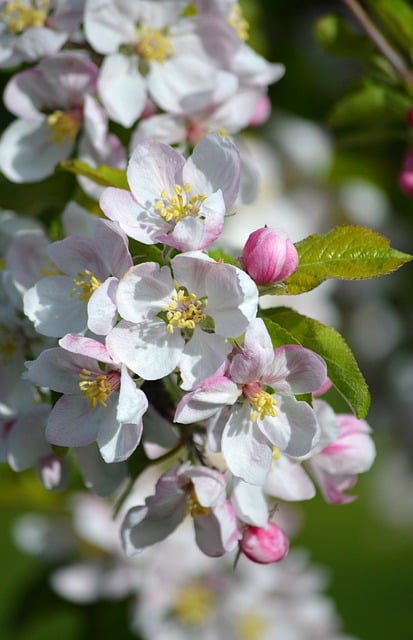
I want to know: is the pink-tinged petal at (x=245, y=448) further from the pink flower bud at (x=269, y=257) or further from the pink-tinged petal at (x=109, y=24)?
the pink-tinged petal at (x=109, y=24)

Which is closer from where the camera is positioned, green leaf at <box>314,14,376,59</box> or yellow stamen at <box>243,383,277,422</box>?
yellow stamen at <box>243,383,277,422</box>

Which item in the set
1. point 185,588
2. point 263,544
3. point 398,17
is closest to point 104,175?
point 263,544

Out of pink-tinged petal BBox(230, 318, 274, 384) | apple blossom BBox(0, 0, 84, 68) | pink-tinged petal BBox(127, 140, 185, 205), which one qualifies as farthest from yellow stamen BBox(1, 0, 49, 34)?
pink-tinged petal BBox(230, 318, 274, 384)

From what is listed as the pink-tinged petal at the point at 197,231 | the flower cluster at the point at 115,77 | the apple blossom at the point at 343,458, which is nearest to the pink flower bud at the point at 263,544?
the apple blossom at the point at 343,458

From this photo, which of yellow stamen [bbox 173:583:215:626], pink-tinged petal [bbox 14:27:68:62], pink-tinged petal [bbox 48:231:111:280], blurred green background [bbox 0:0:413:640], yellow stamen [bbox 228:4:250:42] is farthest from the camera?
blurred green background [bbox 0:0:413:640]

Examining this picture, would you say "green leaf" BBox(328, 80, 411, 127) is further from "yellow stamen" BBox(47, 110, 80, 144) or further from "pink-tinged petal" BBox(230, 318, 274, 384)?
"pink-tinged petal" BBox(230, 318, 274, 384)

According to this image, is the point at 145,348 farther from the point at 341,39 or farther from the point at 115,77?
the point at 341,39

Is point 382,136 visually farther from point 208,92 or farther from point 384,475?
point 384,475
